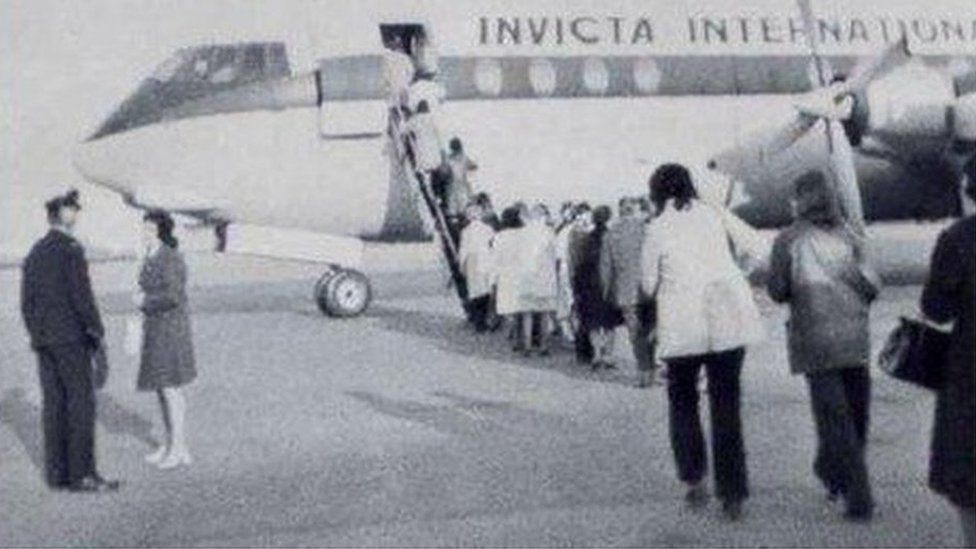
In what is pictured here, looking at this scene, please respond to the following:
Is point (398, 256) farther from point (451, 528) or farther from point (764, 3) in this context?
point (451, 528)

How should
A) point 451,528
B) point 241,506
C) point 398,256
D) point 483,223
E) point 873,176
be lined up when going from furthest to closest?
point 398,256 < point 873,176 < point 483,223 < point 241,506 < point 451,528

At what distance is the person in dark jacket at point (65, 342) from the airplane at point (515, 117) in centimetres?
865

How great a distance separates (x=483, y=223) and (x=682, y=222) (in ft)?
33.2

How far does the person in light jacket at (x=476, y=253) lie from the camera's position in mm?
17516

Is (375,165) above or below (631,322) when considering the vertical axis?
above

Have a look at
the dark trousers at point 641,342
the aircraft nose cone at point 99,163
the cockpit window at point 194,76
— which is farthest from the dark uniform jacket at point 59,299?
the cockpit window at point 194,76

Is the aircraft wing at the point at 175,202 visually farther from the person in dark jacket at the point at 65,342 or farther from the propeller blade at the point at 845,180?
the person in dark jacket at the point at 65,342

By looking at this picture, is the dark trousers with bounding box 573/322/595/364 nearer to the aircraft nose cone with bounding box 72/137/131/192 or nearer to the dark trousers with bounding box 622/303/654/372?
the dark trousers with bounding box 622/303/654/372

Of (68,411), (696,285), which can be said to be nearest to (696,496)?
(696,285)

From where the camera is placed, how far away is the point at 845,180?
17.1 m

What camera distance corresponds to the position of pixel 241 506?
8.68 meters

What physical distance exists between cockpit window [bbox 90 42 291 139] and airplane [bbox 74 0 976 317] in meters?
0.03

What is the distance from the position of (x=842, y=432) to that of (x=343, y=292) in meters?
13.2

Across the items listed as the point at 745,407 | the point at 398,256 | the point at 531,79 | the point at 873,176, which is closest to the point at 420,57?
the point at 531,79
